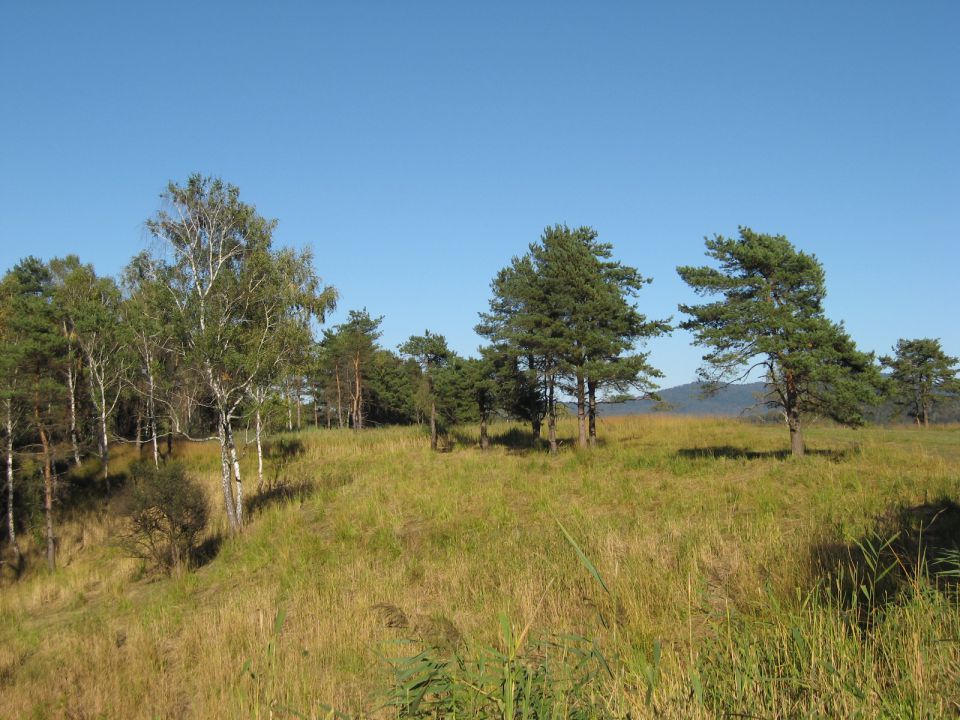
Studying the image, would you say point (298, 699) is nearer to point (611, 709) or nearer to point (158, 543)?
point (611, 709)

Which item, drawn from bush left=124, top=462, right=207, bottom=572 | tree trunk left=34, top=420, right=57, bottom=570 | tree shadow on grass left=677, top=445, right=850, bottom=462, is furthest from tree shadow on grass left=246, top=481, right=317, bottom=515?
tree shadow on grass left=677, top=445, right=850, bottom=462

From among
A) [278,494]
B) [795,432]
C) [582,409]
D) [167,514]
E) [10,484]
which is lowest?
[278,494]

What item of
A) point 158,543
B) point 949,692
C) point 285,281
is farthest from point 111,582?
point 949,692

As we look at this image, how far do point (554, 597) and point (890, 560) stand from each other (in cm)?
426

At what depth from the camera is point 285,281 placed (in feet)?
66.0

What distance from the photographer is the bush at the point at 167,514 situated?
17234 millimetres

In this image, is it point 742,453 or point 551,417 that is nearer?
point 742,453

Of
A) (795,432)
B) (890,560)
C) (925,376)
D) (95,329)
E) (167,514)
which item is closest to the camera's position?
(890,560)

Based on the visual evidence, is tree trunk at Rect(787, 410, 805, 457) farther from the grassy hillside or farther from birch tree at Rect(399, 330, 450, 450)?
birch tree at Rect(399, 330, 450, 450)

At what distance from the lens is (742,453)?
2234 cm

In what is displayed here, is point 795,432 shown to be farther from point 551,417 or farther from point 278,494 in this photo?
point 278,494

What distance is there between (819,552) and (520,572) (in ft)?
14.2

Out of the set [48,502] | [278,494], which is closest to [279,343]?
[278,494]

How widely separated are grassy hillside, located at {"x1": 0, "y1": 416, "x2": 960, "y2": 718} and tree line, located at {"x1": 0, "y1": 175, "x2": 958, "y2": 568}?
9.83ft
